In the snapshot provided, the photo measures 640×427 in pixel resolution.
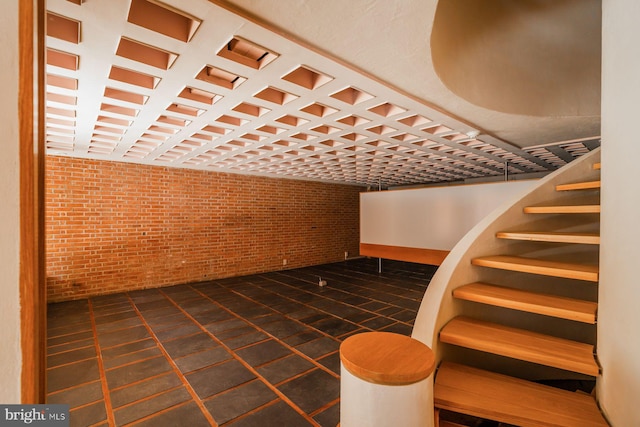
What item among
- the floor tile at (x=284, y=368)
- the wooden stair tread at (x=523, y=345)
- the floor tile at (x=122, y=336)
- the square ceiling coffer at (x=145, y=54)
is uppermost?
the square ceiling coffer at (x=145, y=54)

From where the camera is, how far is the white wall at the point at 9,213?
0.55 meters

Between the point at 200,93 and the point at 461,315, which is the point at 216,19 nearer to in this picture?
the point at 200,93

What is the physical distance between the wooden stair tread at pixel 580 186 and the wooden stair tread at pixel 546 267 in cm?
52

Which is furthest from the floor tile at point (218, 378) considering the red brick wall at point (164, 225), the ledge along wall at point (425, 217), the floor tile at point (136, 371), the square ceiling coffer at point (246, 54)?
the ledge along wall at point (425, 217)

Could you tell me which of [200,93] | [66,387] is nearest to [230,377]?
[66,387]

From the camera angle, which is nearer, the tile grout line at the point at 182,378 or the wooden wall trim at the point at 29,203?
the wooden wall trim at the point at 29,203

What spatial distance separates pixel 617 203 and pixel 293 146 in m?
3.43

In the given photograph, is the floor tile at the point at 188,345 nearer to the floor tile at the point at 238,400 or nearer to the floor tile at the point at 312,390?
the floor tile at the point at 238,400

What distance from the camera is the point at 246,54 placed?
6.12 ft

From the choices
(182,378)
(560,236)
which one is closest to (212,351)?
(182,378)

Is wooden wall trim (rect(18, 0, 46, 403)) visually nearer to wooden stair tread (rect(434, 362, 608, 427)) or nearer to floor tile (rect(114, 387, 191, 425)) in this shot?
wooden stair tread (rect(434, 362, 608, 427))

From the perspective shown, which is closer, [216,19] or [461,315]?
[216,19]

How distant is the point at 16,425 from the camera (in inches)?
22.6

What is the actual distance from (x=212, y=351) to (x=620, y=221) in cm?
327
